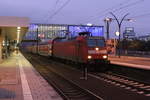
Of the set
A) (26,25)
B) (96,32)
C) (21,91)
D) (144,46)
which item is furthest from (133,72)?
(96,32)

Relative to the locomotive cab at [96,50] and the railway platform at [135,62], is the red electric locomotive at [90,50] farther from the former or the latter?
the railway platform at [135,62]

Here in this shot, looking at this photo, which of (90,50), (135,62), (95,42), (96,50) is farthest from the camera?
(135,62)

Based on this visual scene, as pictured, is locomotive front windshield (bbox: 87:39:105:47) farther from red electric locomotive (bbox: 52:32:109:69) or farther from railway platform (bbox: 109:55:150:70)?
railway platform (bbox: 109:55:150:70)

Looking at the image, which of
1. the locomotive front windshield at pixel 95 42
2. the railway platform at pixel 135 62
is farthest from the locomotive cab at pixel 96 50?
the railway platform at pixel 135 62

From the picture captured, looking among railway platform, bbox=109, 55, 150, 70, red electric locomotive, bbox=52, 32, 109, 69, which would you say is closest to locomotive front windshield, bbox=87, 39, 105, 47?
red electric locomotive, bbox=52, 32, 109, 69

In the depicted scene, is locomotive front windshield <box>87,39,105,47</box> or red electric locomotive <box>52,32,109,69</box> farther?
locomotive front windshield <box>87,39,105,47</box>

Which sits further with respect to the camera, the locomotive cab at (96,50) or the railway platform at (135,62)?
the railway platform at (135,62)

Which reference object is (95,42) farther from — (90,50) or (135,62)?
(135,62)

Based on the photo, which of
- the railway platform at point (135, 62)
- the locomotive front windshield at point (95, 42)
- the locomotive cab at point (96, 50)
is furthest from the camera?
the railway platform at point (135, 62)

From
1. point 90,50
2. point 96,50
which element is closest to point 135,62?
point 96,50

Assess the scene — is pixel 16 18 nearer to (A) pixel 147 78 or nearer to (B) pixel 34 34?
(A) pixel 147 78

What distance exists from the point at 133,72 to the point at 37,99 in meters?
13.1

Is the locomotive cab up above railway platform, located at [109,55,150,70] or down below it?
above

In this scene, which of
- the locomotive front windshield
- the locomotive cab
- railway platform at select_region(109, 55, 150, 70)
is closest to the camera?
the locomotive cab
